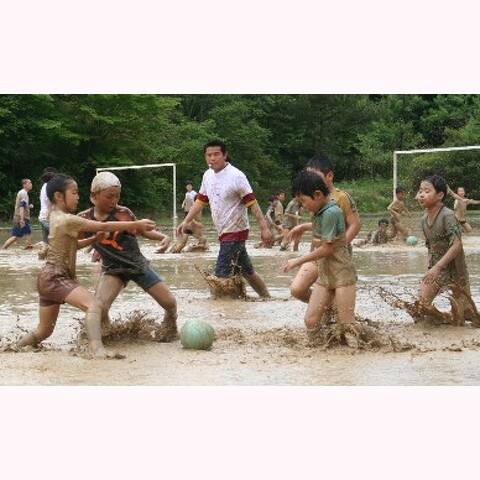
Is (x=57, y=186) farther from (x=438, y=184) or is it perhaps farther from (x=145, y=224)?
(x=438, y=184)

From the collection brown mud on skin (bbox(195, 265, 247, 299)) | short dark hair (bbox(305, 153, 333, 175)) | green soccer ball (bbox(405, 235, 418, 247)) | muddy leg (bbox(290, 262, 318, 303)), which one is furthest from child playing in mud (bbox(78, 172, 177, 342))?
green soccer ball (bbox(405, 235, 418, 247))

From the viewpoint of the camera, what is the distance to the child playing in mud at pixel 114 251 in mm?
8203

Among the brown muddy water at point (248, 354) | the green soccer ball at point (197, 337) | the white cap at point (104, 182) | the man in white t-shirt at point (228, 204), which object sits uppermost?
the white cap at point (104, 182)

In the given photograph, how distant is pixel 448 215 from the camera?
916cm

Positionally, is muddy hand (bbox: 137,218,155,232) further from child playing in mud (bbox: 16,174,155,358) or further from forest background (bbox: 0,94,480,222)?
forest background (bbox: 0,94,480,222)

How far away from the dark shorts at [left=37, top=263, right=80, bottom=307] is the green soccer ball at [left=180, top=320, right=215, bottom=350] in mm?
990

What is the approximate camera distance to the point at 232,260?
1110cm

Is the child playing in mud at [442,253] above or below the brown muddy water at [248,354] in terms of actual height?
above

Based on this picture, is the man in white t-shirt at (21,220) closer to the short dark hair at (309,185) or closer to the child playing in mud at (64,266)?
the child playing in mud at (64,266)

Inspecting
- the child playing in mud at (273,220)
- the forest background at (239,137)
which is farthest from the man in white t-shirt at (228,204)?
the forest background at (239,137)

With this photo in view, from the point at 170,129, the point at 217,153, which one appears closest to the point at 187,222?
the point at 217,153

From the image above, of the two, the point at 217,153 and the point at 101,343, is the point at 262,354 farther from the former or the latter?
the point at 217,153

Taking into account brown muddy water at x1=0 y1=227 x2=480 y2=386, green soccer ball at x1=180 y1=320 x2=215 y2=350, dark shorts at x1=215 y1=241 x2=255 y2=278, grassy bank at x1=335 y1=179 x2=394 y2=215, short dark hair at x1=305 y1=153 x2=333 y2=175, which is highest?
short dark hair at x1=305 y1=153 x2=333 y2=175

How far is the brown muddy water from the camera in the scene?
6.91 meters
